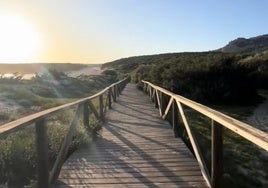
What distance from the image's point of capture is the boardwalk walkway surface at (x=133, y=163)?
5.79 metres

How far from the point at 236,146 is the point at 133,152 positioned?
208 inches

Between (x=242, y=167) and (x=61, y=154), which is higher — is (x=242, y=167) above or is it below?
below

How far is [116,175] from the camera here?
6.14m

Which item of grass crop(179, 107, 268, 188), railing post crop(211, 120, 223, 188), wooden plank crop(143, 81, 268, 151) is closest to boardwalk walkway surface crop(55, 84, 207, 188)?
railing post crop(211, 120, 223, 188)

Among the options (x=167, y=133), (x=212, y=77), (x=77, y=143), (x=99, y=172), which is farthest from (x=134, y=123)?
(x=212, y=77)

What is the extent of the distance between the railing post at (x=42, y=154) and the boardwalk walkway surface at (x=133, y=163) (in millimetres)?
640

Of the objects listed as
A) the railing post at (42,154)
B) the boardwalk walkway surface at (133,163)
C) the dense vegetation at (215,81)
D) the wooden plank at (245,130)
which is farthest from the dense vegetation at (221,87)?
the railing post at (42,154)

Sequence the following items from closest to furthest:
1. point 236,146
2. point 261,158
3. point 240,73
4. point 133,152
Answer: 1. point 133,152
2. point 261,158
3. point 236,146
4. point 240,73

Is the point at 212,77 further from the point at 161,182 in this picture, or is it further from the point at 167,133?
the point at 161,182

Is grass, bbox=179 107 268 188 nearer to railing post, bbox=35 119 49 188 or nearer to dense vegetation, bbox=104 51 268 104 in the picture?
railing post, bbox=35 119 49 188

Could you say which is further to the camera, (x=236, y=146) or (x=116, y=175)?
(x=236, y=146)

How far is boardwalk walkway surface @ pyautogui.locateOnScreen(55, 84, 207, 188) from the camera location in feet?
19.0

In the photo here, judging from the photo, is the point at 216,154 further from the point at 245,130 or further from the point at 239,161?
the point at 239,161

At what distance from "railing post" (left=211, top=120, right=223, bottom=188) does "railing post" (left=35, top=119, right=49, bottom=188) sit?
2083mm
